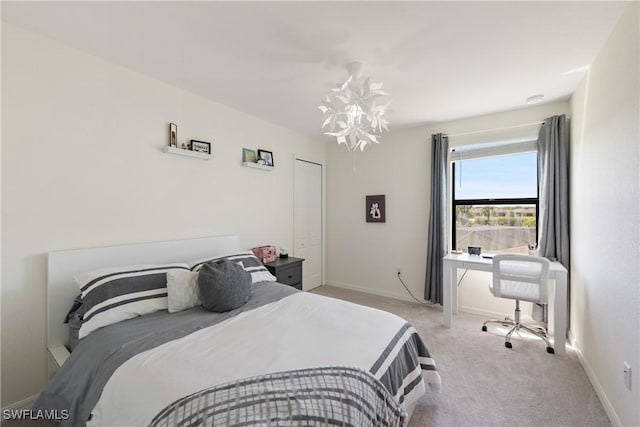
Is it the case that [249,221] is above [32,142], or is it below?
below

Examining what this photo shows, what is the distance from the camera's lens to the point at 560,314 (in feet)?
8.02

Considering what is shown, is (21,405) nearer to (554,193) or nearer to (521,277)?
(521,277)

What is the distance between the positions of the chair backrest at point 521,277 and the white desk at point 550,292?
0.40 ft

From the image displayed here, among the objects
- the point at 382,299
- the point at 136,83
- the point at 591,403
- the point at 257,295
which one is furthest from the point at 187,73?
the point at 591,403

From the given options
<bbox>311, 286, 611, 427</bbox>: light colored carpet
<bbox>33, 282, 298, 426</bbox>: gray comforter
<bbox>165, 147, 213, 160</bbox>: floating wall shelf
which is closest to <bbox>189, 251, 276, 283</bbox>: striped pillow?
<bbox>33, 282, 298, 426</bbox>: gray comforter

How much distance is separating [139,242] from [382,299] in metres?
3.14

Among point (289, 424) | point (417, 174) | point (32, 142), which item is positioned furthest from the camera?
point (417, 174)

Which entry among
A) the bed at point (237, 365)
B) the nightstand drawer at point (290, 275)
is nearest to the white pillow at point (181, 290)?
the bed at point (237, 365)

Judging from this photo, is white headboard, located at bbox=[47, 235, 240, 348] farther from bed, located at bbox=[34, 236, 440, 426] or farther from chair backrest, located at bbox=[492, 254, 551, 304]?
chair backrest, located at bbox=[492, 254, 551, 304]

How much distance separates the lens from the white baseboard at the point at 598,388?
1636 mm

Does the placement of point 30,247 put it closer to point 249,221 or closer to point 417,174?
point 249,221

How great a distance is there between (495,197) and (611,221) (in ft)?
5.54

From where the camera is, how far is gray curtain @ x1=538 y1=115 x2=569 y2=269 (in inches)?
109

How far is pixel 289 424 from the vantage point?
3.05ft
